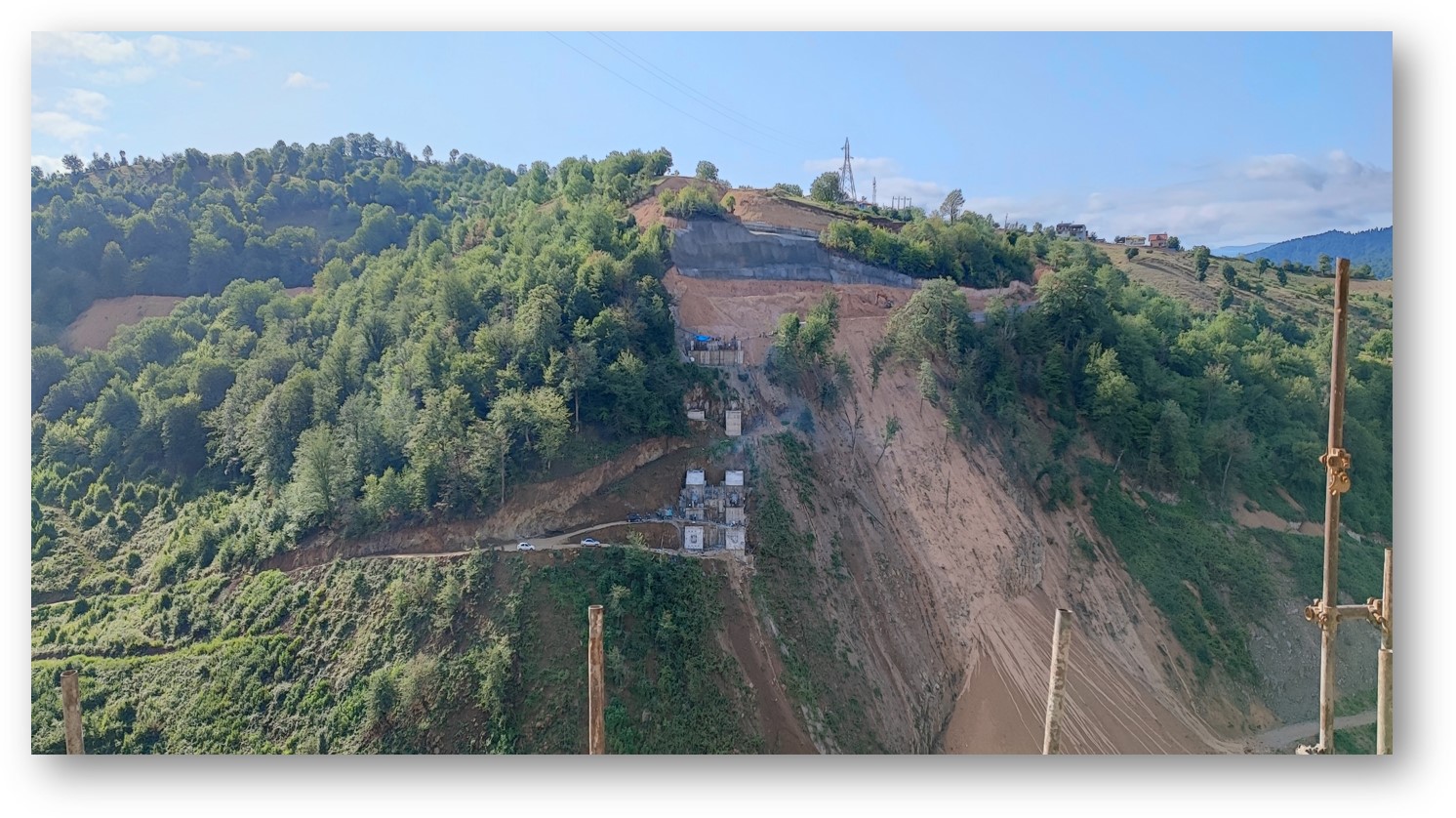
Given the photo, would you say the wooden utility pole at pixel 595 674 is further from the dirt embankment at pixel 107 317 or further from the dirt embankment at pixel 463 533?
the dirt embankment at pixel 107 317

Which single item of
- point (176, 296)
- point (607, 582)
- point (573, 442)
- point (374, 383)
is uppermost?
point (176, 296)

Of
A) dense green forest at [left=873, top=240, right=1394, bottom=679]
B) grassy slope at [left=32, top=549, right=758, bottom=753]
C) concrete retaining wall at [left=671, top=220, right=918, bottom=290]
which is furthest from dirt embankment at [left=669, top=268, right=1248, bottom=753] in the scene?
grassy slope at [left=32, top=549, right=758, bottom=753]

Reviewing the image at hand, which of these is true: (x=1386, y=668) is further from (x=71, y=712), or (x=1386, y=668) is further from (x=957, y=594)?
(x=71, y=712)

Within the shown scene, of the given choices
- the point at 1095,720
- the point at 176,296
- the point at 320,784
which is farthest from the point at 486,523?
the point at 176,296

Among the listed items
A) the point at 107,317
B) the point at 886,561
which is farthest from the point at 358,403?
the point at 107,317

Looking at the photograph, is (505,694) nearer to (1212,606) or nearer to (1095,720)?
(1095,720)

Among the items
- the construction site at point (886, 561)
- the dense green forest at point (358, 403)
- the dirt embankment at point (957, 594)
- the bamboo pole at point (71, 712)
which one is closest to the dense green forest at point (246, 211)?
the dense green forest at point (358, 403)

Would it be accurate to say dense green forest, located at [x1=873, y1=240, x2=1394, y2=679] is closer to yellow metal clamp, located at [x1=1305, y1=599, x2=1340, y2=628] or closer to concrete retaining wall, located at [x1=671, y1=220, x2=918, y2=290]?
concrete retaining wall, located at [x1=671, y1=220, x2=918, y2=290]
